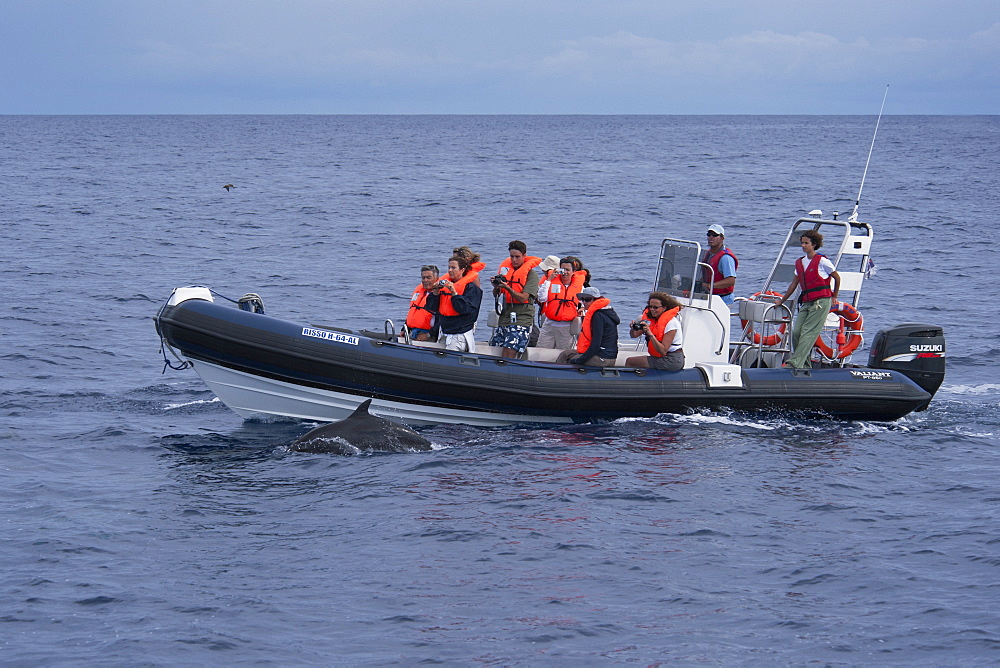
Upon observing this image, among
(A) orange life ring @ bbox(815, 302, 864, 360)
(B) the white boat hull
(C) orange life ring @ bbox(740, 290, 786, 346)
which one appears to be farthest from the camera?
(C) orange life ring @ bbox(740, 290, 786, 346)

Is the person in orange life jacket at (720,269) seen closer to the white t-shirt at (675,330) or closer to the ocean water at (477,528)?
the white t-shirt at (675,330)

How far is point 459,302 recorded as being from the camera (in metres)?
11.1

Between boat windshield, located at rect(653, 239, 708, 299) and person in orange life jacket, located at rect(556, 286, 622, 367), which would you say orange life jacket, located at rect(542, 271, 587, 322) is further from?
boat windshield, located at rect(653, 239, 708, 299)

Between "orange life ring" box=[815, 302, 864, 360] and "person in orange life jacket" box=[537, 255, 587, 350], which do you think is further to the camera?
"orange life ring" box=[815, 302, 864, 360]

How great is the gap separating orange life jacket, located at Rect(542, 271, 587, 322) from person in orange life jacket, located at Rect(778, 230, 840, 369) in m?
2.23

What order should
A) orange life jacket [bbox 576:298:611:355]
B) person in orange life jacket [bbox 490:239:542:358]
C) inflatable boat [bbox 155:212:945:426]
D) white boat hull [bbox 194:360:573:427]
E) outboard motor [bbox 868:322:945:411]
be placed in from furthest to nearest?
1. outboard motor [bbox 868:322:945:411]
2. person in orange life jacket [bbox 490:239:542:358]
3. orange life jacket [bbox 576:298:611:355]
4. white boat hull [bbox 194:360:573:427]
5. inflatable boat [bbox 155:212:945:426]

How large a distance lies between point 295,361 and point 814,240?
5.40 metres

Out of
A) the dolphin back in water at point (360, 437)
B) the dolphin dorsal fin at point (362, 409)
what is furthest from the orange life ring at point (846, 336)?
the dolphin dorsal fin at point (362, 409)

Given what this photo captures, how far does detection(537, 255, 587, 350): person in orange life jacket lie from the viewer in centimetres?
1131

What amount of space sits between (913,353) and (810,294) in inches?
64.3

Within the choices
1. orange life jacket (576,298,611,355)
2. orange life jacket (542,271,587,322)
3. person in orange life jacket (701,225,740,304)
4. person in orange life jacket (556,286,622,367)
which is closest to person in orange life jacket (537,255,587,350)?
orange life jacket (542,271,587,322)

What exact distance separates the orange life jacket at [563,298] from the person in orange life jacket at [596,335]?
0.08 meters

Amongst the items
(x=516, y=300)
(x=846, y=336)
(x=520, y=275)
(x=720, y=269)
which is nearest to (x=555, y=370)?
(x=516, y=300)

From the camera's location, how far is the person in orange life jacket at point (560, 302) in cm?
1131
